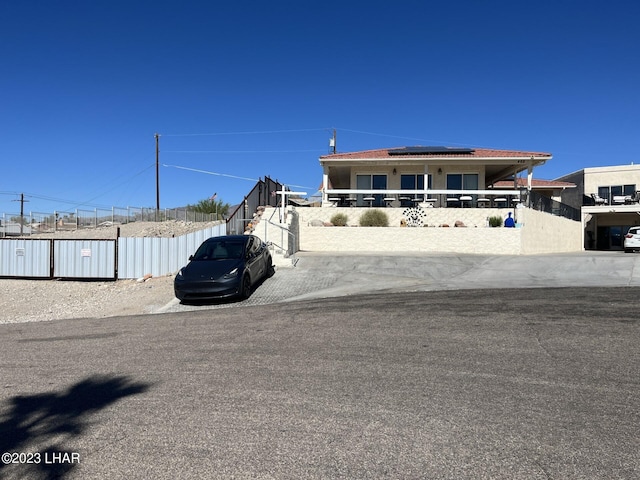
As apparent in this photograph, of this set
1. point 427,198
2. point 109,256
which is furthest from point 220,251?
point 427,198

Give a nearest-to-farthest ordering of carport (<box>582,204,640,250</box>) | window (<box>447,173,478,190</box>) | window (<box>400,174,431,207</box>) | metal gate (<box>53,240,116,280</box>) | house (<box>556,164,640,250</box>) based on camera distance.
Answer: metal gate (<box>53,240,116,280</box>) < window (<box>447,173,478,190</box>) < window (<box>400,174,431,207</box>) < house (<box>556,164,640,250</box>) < carport (<box>582,204,640,250</box>)

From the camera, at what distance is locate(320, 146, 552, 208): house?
23766mm

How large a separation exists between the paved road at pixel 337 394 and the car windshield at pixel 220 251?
11.6 ft

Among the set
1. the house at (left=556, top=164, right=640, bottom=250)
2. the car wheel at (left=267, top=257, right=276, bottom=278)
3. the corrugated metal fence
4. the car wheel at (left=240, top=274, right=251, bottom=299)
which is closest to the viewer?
the car wheel at (left=240, top=274, right=251, bottom=299)

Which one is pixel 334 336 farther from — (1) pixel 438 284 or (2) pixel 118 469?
(1) pixel 438 284

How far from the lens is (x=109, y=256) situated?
58.8 feet

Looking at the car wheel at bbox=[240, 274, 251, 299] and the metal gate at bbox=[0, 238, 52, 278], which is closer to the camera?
the car wheel at bbox=[240, 274, 251, 299]

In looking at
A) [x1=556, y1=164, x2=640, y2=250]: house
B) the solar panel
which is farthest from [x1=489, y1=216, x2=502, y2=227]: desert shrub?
[x1=556, y1=164, x2=640, y2=250]: house

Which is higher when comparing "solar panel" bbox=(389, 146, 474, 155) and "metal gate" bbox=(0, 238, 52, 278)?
"solar panel" bbox=(389, 146, 474, 155)

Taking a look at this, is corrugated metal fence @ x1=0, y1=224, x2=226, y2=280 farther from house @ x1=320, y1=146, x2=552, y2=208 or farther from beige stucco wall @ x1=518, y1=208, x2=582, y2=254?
beige stucco wall @ x1=518, y1=208, x2=582, y2=254

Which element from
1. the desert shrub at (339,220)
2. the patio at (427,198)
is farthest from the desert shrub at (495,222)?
the desert shrub at (339,220)

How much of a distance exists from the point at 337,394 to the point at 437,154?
78.8 feet

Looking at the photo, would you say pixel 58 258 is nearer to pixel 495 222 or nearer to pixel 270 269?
pixel 270 269

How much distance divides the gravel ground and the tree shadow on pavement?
6.94 metres
